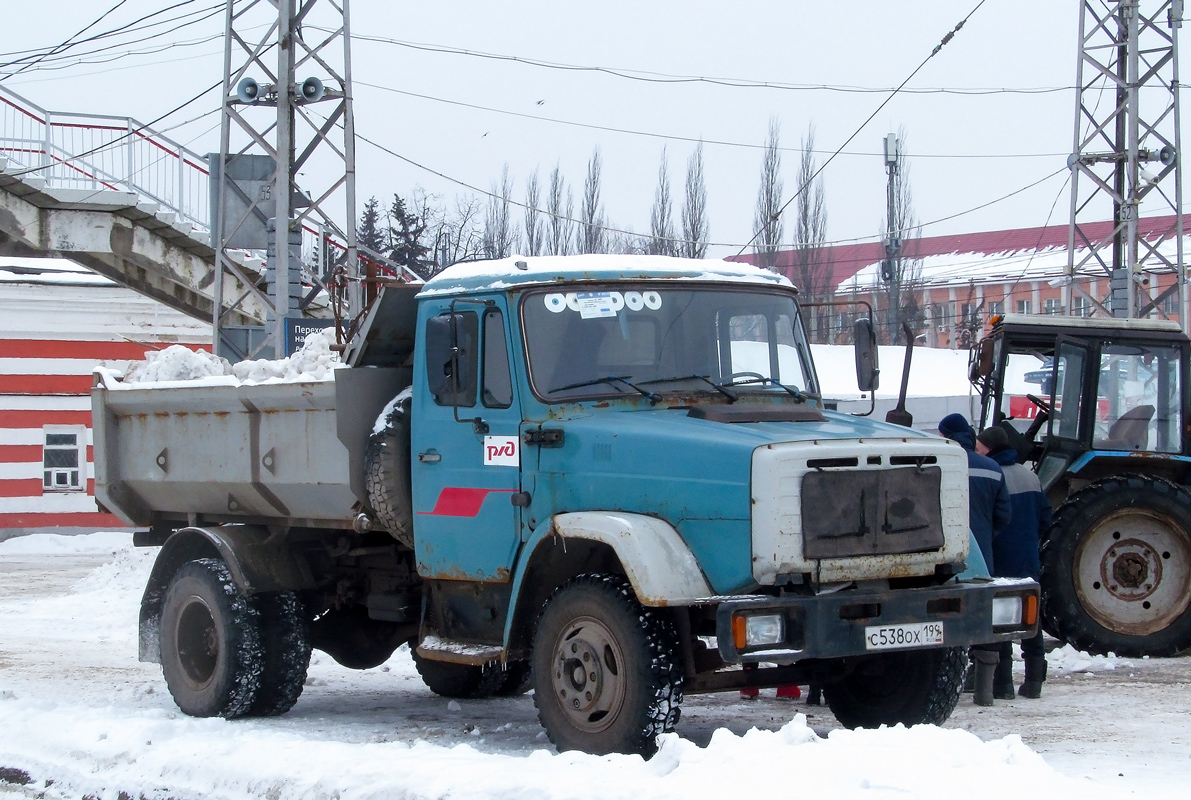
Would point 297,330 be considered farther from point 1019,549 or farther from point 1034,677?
point 1034,677

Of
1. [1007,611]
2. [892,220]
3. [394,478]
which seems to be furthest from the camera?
[892,220]

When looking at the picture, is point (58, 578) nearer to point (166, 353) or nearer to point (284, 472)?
point (166, 353)

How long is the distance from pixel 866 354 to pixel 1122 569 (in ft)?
14.2

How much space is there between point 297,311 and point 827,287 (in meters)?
38.4

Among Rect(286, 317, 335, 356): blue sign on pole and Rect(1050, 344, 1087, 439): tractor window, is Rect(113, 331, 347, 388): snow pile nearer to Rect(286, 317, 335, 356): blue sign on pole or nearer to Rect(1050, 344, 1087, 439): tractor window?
Rect(1050, 344, 1087, 439): tractor window

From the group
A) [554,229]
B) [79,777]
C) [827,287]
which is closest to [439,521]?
[79,777]

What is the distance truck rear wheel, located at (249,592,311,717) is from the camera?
835 cm

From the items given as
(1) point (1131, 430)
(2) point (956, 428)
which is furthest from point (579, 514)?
(1) point (1131, 430)

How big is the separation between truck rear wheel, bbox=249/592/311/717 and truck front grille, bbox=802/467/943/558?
373 centimetres

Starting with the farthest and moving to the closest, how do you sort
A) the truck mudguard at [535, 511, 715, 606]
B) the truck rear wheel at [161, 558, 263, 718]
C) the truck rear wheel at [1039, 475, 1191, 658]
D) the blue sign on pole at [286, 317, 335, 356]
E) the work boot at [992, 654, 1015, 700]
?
the blue sign on pole at [286, 317, 335, 356], the truck rear wheel at [1039, 475, 1191, 658], the work boot at [992, 654, 1015, 700], the truck rear wheel at [161, 558, 263, 718], the truck mudguard at [535, 511, 715, 606]

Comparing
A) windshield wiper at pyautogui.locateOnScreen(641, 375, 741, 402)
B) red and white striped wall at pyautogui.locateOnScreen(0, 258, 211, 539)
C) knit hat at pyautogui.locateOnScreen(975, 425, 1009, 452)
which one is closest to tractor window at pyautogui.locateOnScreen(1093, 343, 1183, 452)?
knit hat at pyautogui.locateOnScreen(975, 425, 1009, 452)

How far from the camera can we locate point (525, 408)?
6863 millimetres

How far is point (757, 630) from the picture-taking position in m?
5.85

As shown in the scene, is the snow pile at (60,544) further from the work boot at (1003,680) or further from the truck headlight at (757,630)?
the truck headlight at (757,630)
